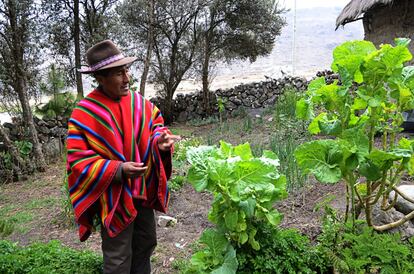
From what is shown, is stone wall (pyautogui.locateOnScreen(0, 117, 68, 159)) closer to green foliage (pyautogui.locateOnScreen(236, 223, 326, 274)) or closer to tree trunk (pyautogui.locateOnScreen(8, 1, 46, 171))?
tree trunk (pyautogui.locateOnScreen(8, 1, 46, 171))

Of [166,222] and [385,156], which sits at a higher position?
Answer: [385,156]

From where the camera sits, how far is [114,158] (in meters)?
1.98

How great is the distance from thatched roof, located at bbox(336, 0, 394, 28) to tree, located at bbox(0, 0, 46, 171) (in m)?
6.27

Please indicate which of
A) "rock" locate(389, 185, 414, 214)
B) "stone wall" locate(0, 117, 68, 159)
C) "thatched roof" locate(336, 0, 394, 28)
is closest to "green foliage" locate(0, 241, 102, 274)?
"rock" locate(389, 185, 414, 214)

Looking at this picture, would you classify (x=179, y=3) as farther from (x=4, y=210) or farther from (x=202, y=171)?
(x=202, y=171)

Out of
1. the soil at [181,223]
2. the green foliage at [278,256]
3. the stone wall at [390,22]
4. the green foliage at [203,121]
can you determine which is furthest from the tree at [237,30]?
the green foliage at [278,256]

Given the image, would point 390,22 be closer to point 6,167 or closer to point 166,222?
point 166,222

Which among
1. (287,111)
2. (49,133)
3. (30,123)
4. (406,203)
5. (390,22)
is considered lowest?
(49,133)

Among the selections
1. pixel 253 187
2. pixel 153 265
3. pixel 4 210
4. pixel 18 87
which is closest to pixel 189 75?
pixel 18 87

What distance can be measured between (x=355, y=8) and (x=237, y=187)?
6.22 meters

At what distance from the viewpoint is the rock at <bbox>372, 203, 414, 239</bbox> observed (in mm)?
2434

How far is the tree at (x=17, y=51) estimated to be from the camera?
648 cm

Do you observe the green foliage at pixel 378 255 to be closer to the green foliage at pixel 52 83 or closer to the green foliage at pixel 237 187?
the green foliage at pixel 237 187

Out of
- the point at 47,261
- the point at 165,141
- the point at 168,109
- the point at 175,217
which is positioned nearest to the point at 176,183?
the point at 175,217
